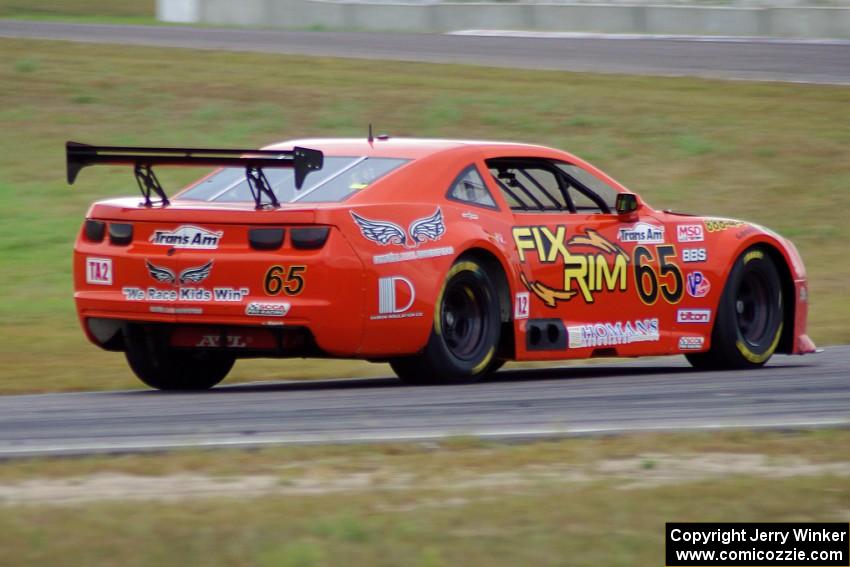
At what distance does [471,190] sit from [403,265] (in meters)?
0.97

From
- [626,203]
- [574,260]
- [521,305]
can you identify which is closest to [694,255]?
[626,203]

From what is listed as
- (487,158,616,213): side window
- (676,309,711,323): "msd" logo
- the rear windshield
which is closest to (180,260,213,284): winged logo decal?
the rear windshield

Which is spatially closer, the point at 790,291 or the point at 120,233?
the point at 120,233

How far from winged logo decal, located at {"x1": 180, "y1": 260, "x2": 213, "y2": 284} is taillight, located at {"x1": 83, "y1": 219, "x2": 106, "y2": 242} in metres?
0.71

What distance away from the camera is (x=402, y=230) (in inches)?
346

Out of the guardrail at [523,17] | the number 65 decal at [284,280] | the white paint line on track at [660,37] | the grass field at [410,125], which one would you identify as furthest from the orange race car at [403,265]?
the guardrail at [523,17]

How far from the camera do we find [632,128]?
2325cm

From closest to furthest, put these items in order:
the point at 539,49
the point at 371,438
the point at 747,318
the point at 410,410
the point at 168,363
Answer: the point at 371,438 → the point at 410,410 → the point at 168,363 → the point at 747,318 → the point at 539,49

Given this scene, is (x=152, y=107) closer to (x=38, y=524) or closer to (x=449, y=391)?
(x=449, y=391)

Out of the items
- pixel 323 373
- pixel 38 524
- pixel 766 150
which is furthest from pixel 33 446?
pixel 766 150

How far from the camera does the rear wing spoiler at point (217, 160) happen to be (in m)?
8.49

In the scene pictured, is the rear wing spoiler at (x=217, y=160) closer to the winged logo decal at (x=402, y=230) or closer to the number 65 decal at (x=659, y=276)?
the winged logo decal at (x=402, y=230)

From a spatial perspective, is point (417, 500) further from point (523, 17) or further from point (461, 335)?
point (523, 17)

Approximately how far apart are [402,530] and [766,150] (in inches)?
695
